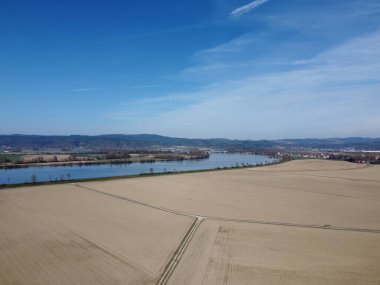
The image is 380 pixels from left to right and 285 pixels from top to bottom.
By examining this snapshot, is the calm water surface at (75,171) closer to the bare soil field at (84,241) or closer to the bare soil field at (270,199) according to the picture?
the bare soil field at (270,199)

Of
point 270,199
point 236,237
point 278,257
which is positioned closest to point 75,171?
point 270,199

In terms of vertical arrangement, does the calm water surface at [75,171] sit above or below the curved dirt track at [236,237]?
below

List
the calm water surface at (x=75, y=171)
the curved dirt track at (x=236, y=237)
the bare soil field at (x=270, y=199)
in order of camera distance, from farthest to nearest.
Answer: the calm water surface at (x=75, y=171) → the bare soil field at (x=270, y=199) → the curved dirt track at (x=236, y=237)

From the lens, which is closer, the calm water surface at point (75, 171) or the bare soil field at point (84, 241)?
the bare soil field at point (84, 241)

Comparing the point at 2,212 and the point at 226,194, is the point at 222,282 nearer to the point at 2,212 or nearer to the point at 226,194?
the point at 2,212

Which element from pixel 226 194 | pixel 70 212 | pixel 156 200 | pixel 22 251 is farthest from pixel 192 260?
pixel 226 194

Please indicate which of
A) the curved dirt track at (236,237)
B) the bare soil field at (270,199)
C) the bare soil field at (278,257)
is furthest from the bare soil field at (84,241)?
the bare soil field at (270,199)
